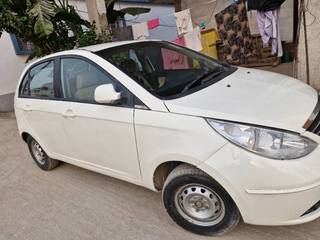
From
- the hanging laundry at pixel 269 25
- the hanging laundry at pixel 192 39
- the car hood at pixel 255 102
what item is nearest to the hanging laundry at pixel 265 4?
A: the hanging laundry at pixel 269 25

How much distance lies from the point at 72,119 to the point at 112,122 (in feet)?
2.11

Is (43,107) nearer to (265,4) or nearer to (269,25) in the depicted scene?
(265,4)

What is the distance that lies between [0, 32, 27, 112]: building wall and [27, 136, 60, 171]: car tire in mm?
5622

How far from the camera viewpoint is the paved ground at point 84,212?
2966 millimetres

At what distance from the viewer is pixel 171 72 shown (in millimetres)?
3469

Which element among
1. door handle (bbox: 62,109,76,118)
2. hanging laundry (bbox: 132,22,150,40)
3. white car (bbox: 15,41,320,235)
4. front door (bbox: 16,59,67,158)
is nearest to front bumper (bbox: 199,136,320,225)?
white car (bbox: 15,41,320,235)

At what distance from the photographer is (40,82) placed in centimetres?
412

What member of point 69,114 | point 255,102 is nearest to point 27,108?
point 69,114

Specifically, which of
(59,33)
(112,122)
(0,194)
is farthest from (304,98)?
(59,33)

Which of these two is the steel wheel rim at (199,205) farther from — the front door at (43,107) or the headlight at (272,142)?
the front door at (43,107)

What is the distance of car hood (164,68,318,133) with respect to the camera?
8.20 feet

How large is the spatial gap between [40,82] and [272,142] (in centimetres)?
300

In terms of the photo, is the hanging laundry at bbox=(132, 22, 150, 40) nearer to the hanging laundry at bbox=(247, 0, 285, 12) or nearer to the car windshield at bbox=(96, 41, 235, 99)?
the hanging laundry at bbox=(247, 0, 285, 12)

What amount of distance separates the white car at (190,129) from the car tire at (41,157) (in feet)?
1.97
